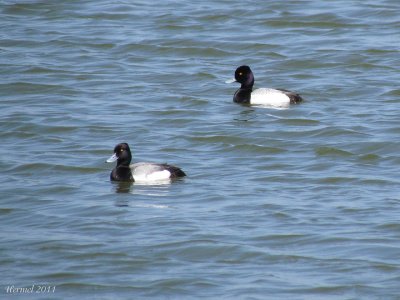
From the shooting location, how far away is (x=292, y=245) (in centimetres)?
1156

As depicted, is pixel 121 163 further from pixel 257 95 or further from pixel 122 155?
pixel 257 95

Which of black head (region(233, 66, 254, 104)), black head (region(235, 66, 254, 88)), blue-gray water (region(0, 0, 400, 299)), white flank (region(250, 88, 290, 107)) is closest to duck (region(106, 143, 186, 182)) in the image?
blue-gray water (region(0, 0, 400, 299))

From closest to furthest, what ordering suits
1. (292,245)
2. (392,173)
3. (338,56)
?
(292,245)
(392,173)
(338,56)

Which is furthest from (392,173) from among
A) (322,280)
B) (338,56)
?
(338,56)

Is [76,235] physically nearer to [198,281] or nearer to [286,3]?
[198,281]

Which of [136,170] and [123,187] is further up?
[136,170]

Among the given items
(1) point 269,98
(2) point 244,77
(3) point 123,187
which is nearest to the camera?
(3) point 123,187

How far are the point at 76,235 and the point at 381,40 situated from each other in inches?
440

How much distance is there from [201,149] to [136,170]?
71.9 inches

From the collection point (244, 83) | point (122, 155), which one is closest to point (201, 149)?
point (122, 155)

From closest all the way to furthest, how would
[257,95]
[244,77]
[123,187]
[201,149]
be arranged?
[123,187]
[201,149]
[257,95]
[244,77]

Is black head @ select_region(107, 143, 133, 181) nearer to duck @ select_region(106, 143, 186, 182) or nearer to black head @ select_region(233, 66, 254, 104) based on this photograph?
duck @ select_region(106, 143, 186, 182)

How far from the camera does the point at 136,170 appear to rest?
46.0 ft

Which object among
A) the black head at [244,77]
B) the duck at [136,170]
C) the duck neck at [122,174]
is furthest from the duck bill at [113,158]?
the black head at [244,77]
